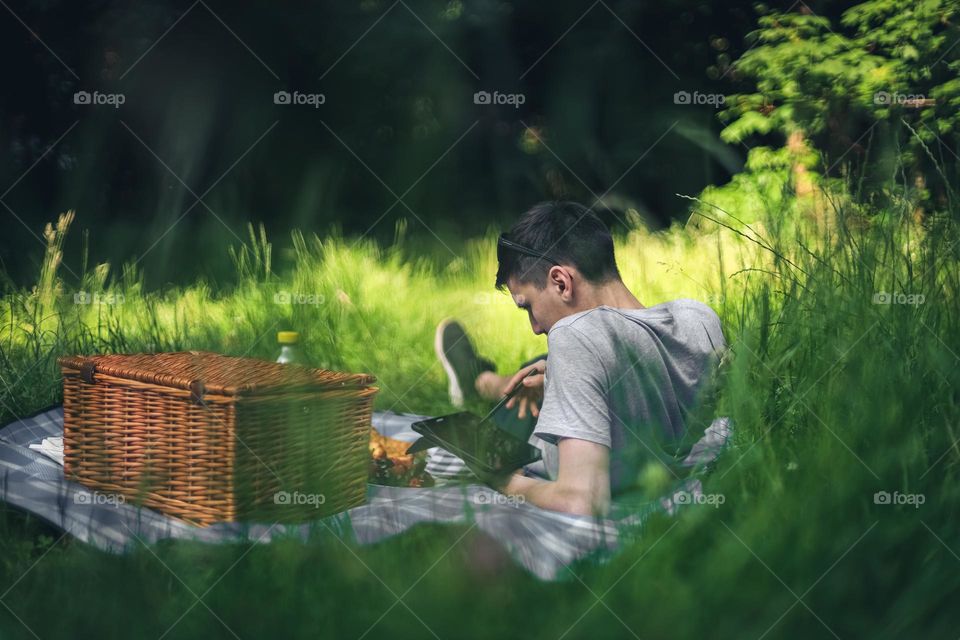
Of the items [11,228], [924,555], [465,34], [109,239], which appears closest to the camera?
[924,555]

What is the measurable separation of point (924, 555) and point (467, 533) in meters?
1.07

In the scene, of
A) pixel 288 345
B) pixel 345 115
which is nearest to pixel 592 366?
pixel 288 345

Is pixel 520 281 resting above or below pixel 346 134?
below

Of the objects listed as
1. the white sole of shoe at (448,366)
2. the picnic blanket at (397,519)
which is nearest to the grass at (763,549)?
the picnic blanket at (397,519)

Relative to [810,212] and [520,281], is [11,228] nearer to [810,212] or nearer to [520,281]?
[520,281]

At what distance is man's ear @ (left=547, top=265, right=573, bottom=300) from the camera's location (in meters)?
2.91

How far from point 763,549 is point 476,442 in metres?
0.88

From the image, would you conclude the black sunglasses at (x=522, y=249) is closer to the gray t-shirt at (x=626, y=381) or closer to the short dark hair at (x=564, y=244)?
the short dark hair at (x=564, y=244)

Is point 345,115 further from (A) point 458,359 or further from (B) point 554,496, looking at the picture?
(B) point 554,496

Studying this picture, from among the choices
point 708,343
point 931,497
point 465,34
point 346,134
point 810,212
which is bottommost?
point 931,497

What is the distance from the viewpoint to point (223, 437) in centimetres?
263

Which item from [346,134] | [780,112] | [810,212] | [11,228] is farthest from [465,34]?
[810,212]

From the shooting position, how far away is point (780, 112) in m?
6.51

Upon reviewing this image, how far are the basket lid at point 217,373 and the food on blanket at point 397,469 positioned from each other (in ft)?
1.43
